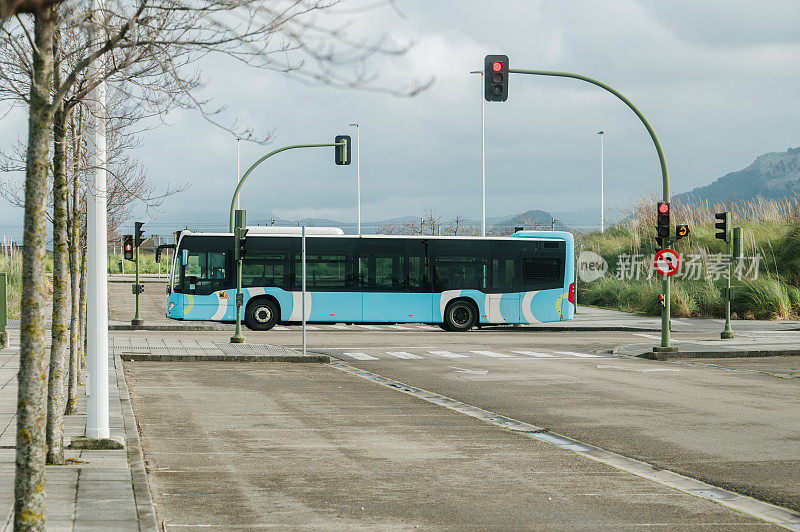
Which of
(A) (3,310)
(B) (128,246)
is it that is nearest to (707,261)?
(B) (128,246)

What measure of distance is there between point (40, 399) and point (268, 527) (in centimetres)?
247

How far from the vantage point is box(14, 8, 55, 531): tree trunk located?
4.83m

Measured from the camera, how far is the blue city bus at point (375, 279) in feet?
103

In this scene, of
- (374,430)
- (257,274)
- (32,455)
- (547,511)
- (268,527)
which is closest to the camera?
(32,455)

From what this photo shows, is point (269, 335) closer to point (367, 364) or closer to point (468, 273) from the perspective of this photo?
point (468, 273)

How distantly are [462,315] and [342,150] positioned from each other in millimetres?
7019

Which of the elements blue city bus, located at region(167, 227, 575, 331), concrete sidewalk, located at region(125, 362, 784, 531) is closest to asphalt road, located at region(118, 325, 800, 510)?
concrete sidewalk, located at region(125, 362, 784, 531)

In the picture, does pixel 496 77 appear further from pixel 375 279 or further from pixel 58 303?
pixel 58 303

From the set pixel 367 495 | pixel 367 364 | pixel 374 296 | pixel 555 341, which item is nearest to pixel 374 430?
pixel 367 495

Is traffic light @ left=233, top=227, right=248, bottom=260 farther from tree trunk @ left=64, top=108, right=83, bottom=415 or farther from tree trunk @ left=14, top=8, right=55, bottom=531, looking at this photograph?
tree trunk @ left=14, top=8, right=55, bottom=531

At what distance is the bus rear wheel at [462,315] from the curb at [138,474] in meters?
19.8

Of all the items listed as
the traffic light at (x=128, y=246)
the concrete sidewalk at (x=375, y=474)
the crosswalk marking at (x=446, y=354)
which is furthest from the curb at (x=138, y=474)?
the traffic light at (x=128, y=246)

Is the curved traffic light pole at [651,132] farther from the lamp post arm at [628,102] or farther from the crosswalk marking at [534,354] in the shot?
the crosswalk marking at [534,354]

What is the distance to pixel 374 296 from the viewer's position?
32.1 meters
